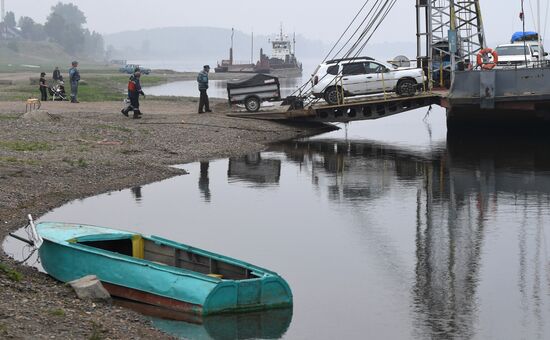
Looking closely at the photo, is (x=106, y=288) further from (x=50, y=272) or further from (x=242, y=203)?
(x=242, y=203)

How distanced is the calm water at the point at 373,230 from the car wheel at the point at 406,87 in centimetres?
207

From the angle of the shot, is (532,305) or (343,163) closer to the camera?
(532,305)

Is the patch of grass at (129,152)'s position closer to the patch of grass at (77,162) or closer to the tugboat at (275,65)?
the patch of grass at (77,162)

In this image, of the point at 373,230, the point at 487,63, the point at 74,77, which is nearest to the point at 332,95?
the point at 487,63

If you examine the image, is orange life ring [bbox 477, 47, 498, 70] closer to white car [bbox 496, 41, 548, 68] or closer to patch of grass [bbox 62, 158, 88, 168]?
white car [bbox 496, 41, 548, 68]

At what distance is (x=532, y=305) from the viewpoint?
47.1 feet

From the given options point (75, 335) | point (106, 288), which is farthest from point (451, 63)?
point (75, 335)

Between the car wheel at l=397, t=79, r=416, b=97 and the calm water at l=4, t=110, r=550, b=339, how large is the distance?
81.5 inches

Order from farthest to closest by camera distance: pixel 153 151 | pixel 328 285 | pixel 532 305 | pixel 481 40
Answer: pixel 481 40, pixel 153 151, pixel 328 285, pixel 532 305

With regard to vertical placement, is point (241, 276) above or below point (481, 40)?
below

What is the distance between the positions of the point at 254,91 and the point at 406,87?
Answer: 6151 millimetres

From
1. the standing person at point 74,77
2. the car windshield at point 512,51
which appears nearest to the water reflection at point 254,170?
the standing person at point 74,77

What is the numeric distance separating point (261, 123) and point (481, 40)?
29.1 feet

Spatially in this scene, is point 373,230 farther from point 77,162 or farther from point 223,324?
point 77,162
